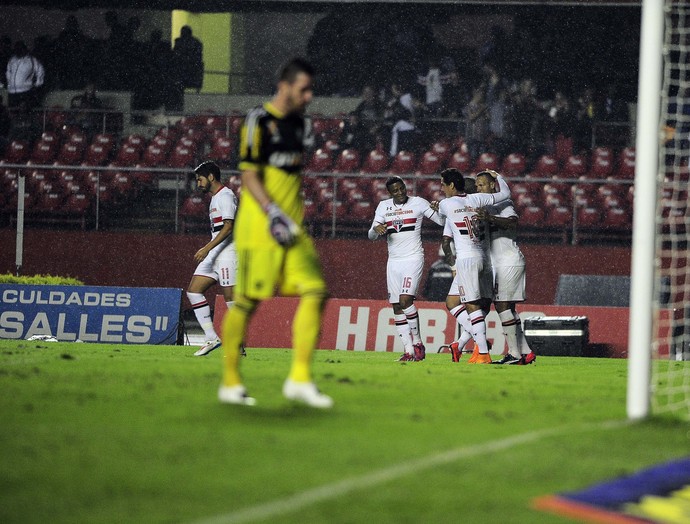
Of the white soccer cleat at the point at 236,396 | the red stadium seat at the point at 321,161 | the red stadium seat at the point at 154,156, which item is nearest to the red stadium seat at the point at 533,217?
the red stadium seat at the point at 321,161

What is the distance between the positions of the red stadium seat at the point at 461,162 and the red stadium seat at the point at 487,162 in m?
0.20

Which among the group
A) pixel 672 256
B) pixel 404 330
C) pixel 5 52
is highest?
pixel 5 52

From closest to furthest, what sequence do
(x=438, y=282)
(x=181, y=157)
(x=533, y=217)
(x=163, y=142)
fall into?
1. (x=438, y=282)
2. (x=533, y=217)
3. (x=181, y=157)
4. (x=163, y=142)

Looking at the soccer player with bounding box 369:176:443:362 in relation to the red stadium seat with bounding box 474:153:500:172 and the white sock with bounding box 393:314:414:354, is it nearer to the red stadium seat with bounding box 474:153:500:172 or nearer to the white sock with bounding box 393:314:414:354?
the white sock with bounding box 393:314:414:354

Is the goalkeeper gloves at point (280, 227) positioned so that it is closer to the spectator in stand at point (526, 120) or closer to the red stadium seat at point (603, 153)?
the red stadium seat at point (603, 153)

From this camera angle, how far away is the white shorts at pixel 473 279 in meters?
14.6

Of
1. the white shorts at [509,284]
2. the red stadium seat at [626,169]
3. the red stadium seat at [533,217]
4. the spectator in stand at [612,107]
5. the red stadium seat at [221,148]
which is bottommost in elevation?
the white shorts at [509,284]

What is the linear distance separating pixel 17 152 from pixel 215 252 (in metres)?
14.7

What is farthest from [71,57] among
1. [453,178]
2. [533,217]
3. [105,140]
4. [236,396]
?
[236,396]

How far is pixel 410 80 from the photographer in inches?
1160

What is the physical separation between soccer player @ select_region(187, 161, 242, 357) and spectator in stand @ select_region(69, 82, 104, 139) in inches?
563

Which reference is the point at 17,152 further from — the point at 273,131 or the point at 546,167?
the point at 273,131

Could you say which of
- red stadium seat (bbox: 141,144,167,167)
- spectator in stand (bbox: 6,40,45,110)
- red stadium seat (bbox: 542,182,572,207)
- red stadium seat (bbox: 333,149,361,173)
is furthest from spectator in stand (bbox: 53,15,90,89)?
red stadium seat (bbox: 542,182,572,207)

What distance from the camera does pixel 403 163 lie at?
87.4 feet
